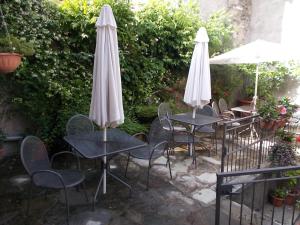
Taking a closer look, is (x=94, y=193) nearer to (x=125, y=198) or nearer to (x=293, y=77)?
(x=125, y=198)

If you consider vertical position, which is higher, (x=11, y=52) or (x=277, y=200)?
(x=11, y=52)

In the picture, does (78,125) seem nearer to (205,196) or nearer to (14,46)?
(14,46)

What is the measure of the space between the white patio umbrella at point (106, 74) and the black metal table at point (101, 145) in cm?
32

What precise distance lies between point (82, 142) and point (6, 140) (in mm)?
2081

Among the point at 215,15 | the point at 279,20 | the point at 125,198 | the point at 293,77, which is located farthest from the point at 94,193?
the point at 279,20

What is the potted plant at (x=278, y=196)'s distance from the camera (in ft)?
18.0

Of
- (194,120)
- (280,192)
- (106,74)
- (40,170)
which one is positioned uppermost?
(106,74)

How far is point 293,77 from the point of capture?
9172 mm

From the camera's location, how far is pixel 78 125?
4418mm

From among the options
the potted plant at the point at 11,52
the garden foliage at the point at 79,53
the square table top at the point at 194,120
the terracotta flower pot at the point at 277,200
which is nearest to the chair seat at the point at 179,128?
the square table top at the point at 194,120

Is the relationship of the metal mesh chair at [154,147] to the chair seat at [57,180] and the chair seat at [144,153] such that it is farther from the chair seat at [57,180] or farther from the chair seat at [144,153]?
the chair seat at [57,180]

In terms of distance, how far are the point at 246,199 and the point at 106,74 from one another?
3.46m

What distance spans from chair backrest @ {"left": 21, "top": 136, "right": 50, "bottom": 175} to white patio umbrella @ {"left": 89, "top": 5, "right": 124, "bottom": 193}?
2.49ft

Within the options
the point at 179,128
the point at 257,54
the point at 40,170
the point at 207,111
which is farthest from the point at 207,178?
the point at 257,54
